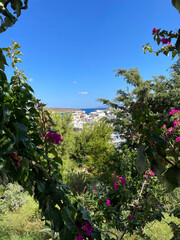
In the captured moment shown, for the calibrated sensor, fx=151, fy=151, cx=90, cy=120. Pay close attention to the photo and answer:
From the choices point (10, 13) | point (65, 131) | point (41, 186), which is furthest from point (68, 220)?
point (65, 131)

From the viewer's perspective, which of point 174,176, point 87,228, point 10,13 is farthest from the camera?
point 87,228

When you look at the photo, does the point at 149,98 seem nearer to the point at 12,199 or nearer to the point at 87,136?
the point at 87,136

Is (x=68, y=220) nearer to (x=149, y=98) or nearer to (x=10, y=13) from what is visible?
(x=10, y=13)

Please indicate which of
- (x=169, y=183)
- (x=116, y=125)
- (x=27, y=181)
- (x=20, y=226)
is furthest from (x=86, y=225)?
(x=116, y=125)

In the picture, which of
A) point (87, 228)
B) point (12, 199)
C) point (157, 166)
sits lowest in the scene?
point (12, 199)

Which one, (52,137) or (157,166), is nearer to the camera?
(157,166)

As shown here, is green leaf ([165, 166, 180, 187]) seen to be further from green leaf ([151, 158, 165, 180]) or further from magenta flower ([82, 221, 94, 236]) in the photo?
magenta flower ([82, 221, 94, 236])

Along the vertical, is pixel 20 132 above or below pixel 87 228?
above

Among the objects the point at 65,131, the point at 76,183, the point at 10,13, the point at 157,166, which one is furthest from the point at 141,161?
the point at 65,131

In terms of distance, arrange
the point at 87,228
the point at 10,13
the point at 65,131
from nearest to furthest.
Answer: the point at 10,13, the point at 87,228, the point at 65,131

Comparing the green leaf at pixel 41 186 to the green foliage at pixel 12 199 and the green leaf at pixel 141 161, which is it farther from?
the green foliage at pixel 12 199

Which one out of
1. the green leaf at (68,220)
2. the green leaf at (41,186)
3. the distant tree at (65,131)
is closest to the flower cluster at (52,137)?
the green leaf at (41,186)

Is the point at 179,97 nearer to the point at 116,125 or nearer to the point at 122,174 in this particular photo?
the point at 116,125

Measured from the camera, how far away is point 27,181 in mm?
622
